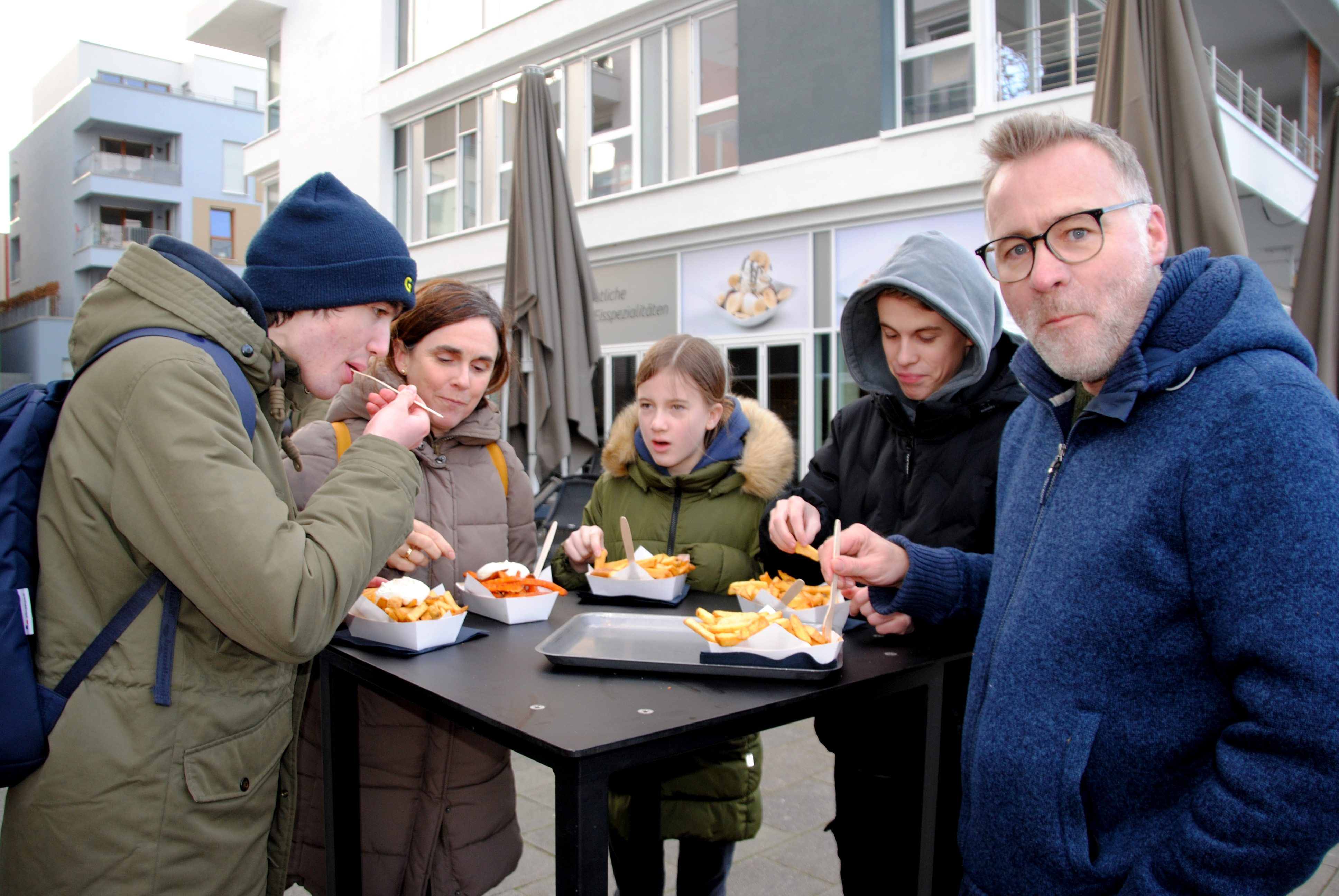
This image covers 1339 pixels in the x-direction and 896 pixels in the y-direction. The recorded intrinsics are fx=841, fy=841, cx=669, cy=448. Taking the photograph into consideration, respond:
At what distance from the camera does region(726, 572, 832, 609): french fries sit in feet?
6.09

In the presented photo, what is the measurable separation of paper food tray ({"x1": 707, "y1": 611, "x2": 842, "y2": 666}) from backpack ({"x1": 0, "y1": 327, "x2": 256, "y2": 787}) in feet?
3.03

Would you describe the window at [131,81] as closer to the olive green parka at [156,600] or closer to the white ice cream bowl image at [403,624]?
the white ice cream bowl image at [403,624]

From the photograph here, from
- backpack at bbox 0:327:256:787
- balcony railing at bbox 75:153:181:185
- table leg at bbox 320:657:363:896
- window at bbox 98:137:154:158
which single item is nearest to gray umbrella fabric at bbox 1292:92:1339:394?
table leg at bbox 320:657:363:896

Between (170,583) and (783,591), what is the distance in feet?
4.10

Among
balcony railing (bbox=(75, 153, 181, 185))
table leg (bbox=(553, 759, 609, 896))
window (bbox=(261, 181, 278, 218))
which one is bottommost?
table leg (bbox=(553, 759, 609, 896))

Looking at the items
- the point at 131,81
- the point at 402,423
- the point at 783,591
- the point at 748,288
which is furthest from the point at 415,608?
the point at 131,81

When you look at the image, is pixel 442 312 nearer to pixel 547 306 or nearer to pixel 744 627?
pixel 744 627

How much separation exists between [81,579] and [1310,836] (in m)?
1.70

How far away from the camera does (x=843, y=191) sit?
357 inches

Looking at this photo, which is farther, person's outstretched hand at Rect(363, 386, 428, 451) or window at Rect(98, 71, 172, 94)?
window at Rect(98, 71, 172, 94)

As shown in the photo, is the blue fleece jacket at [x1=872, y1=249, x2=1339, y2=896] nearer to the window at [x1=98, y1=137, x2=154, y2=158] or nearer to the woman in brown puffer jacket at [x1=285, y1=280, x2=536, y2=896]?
the woman in brown puffer jacket at [x1=285, y1=280, x2=536, y2=896]

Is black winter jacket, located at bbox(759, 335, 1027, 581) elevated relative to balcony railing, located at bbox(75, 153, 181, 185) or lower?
lower

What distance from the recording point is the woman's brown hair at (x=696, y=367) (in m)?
2.59

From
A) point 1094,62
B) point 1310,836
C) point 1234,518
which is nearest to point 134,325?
point 1234,518
